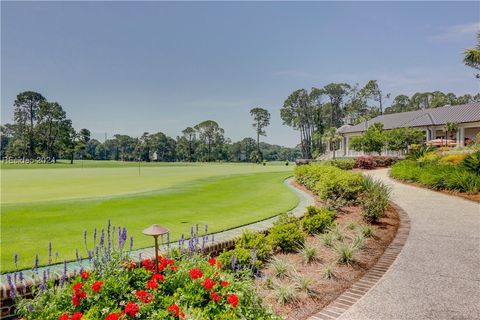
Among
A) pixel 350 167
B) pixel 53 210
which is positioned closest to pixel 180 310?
pixel 53 210

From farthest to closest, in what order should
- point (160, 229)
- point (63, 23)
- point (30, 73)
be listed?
point (30, 73)
point (63, 23)
point (160, 229)

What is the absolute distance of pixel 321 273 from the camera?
15.8 ft

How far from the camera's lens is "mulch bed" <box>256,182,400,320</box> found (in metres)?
3.88

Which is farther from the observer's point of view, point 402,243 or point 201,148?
point 201,148

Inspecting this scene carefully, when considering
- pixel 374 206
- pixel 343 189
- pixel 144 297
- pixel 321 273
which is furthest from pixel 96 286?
pixel 343 189

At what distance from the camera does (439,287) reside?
438 centimetres

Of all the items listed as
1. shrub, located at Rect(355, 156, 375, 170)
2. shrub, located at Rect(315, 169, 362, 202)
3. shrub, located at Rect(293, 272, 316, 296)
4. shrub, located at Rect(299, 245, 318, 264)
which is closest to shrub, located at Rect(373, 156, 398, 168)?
shrub, located at Rect(355, 156, 375, 170)

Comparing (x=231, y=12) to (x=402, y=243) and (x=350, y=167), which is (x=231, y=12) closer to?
(x=402, y=243)

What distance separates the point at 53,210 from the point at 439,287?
358 inches

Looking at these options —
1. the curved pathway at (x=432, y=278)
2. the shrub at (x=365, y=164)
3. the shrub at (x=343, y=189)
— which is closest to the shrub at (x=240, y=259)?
the curved pathway at (x=432, y=278)

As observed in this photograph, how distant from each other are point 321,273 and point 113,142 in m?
127

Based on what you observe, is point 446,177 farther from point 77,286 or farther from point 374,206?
point 77,286

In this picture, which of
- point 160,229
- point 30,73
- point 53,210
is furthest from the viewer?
point 30,73

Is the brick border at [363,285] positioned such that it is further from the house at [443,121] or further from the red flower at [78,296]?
the house at [443,121]
